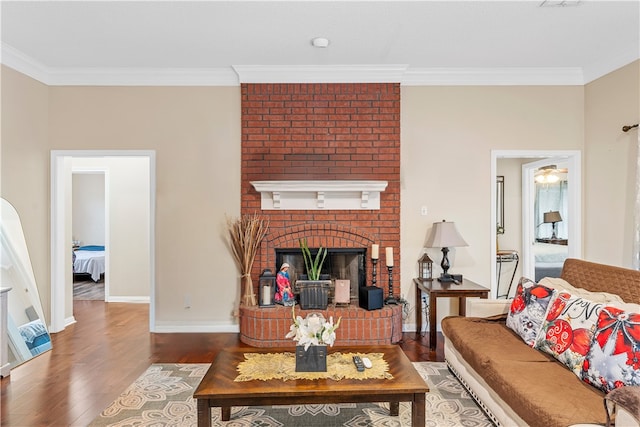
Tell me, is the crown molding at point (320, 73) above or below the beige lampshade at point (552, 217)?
above

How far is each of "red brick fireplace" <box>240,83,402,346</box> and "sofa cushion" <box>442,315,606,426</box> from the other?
5.09 ft

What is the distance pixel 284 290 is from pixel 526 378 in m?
2.35

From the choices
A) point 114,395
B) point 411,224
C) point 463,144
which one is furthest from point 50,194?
point 463,144

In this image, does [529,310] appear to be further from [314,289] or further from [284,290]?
[284,290]

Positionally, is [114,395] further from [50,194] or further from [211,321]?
[50,194]

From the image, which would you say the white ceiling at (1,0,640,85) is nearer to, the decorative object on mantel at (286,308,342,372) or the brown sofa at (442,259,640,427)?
the brown sofa at (442,259,640,427)

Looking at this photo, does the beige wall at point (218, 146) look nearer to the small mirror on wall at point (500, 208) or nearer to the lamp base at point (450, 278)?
the lamp base at point (450, 278)

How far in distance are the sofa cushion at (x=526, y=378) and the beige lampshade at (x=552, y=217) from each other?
3.66 m

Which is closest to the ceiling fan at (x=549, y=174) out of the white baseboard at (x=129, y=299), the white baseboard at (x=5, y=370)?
the white baseboard at (x=129, y=299)

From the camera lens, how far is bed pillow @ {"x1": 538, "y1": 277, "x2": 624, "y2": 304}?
2365 millimetres

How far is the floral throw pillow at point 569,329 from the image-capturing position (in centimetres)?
209

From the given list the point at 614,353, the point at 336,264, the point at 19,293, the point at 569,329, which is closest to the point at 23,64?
the point at 19,293

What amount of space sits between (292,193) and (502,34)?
2.42 meters

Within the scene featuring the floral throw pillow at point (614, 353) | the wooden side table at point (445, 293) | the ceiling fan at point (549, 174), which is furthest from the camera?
the ceiling fan at point (549, 174)
